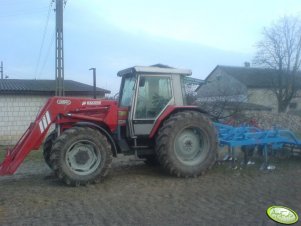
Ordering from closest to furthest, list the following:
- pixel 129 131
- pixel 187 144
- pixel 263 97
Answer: pixel 129 131 → pixel 187 144 → pixel 263 97

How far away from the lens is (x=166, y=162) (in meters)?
8.98

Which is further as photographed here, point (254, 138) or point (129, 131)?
point (254, 138)

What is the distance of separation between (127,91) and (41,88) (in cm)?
1186

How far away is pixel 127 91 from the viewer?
9781 mm

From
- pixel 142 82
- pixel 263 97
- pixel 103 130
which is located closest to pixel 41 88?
pixel 142 82

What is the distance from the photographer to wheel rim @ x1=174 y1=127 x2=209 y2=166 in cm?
934

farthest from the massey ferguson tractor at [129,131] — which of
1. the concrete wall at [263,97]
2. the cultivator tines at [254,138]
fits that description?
the concrete wall at [263,97]

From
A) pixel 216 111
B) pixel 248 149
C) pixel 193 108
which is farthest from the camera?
pixel 216 111

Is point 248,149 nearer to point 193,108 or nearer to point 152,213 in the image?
point 193,108

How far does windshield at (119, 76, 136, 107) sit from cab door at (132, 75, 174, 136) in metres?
0.24

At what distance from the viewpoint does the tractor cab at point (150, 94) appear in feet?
30.2

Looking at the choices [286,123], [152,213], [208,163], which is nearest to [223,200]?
[152,213]

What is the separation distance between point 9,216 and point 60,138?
6.98 feet

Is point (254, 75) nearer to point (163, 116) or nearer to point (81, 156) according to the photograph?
point (163, 116)
